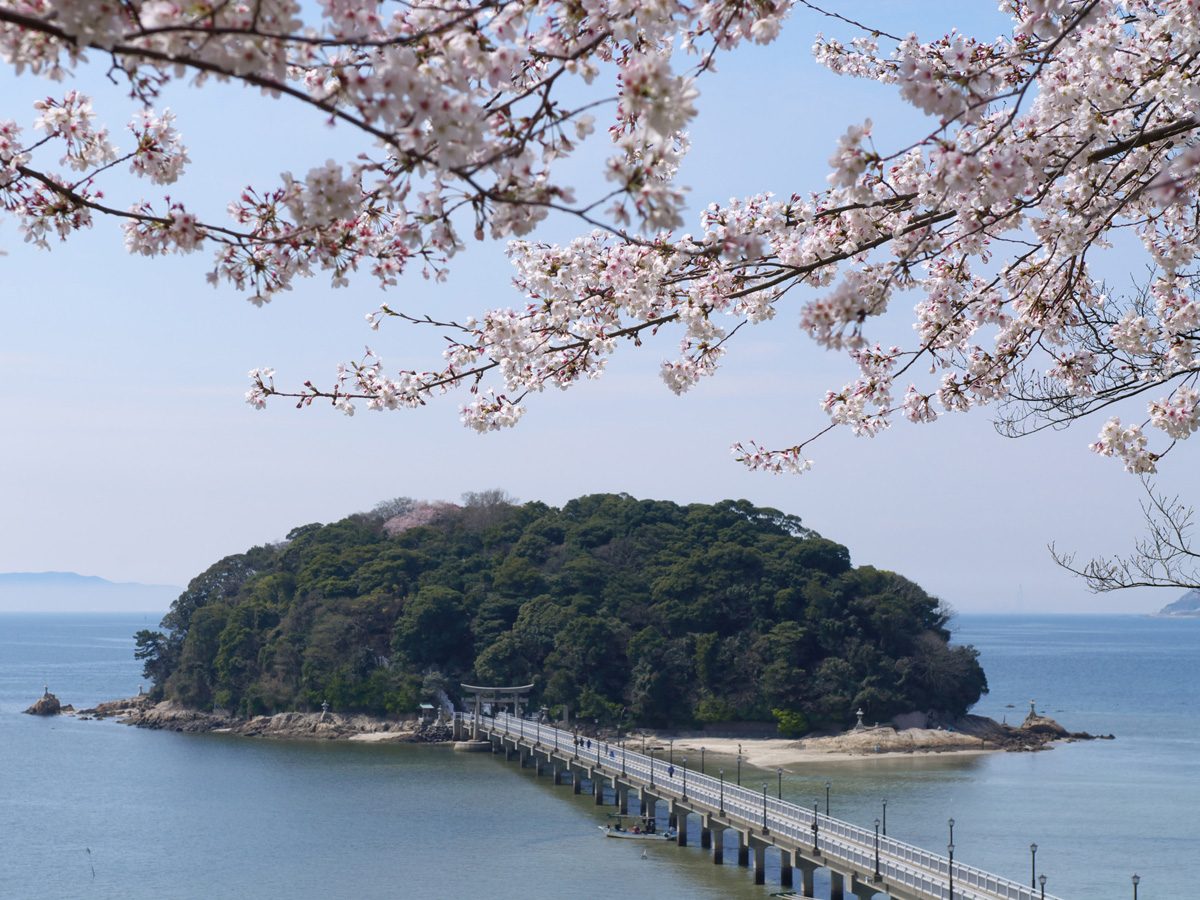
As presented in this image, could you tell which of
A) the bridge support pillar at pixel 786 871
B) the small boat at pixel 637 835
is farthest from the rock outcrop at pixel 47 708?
the bridge support pillar at pixel 786 871

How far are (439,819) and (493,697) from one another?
538 inches

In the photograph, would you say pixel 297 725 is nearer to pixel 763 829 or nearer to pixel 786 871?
pixel 763 829

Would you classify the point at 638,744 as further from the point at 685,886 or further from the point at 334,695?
the point at 685,886

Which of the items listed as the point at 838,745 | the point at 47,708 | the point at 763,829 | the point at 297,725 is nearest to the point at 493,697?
the point at 297,725

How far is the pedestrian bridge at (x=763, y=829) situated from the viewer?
60.3ft

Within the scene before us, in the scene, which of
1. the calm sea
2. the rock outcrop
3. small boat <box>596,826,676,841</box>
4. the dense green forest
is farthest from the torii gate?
the rock outcrop

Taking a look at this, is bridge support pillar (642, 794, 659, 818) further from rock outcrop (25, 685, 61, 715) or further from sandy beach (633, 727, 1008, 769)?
rock outcrop (25, 685, 61, 715)

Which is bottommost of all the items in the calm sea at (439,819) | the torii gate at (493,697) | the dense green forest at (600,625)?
the calm sea at (439,819)

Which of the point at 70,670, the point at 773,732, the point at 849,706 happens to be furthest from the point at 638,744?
the point at 70,670

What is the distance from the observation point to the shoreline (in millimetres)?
39156

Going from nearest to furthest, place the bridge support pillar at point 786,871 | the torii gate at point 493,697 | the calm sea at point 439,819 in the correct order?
the bridge support pillar at point 786,871 → the calm sea at point 439,819 → the torii gate at point 493,697

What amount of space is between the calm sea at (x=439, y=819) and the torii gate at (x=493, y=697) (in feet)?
5.43

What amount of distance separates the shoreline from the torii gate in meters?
1.76

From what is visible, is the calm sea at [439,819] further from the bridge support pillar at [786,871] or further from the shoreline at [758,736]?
the shoreline at [758,736]
